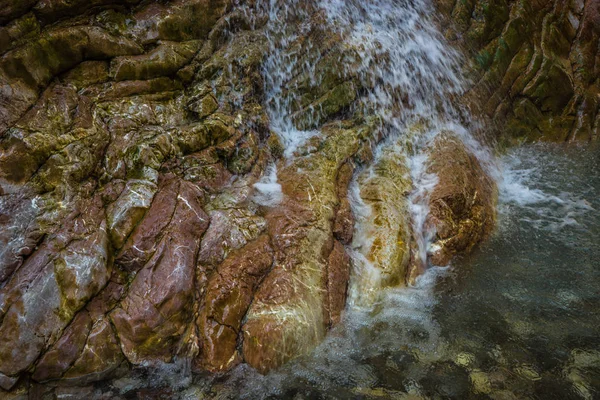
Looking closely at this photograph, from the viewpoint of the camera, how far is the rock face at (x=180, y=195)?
165 inches

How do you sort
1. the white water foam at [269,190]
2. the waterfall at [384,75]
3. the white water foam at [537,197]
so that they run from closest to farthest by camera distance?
the white water foam at [269,190], the white water foam at [537,197], the waterfall at [384,75]

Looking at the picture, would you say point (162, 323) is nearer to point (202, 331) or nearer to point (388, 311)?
point (202, 331)

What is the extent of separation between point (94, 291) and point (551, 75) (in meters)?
9.27

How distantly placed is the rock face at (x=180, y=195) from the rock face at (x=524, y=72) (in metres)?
2.42

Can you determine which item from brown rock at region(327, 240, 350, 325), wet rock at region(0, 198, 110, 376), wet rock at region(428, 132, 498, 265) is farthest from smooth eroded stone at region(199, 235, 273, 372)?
wet rock at region(428, 132, 498, 265)

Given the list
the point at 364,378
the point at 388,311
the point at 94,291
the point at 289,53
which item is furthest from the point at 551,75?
the point at 94,291

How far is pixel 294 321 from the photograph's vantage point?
174 inches

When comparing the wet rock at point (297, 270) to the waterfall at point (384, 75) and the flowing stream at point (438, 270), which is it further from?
the waterfall at point (384, 75)

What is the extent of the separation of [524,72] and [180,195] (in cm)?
766

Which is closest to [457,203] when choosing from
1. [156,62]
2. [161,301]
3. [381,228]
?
[381,228]

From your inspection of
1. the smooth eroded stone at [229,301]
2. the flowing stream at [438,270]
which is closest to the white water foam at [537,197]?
the flowing stream at [438,270]

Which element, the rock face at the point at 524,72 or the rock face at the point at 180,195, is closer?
the rock face at the point at 180,195

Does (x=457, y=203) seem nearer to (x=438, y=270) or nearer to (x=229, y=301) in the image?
(x=438, y=270)

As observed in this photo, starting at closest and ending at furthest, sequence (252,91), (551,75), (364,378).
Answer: (364,378), (252,91), (551,75)
